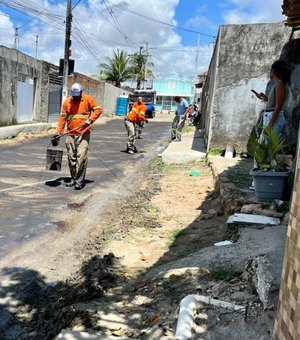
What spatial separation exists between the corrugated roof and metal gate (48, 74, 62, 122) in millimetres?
18463

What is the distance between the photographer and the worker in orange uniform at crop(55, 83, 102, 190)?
7.44 meters

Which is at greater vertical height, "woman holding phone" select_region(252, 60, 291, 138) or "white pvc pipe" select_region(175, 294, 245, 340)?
"woman holding phone" select_region(252, 60, 291, 138)

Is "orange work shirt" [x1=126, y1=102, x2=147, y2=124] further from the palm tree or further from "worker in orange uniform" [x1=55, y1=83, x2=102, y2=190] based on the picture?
the palm tree

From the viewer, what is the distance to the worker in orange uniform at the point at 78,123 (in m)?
7.44

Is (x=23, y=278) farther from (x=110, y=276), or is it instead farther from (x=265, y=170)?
(x=265, y=170)

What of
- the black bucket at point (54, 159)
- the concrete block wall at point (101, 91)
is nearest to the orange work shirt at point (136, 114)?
the black bucket at point (54, 159)

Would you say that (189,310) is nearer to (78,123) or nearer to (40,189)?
A: (40,189)

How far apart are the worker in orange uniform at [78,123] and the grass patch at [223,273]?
14.8 feet

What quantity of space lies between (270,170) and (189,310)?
289cm

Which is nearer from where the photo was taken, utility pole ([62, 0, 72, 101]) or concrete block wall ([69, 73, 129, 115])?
utility pole ([62, 0, 72, 101])

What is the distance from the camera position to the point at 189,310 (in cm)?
270

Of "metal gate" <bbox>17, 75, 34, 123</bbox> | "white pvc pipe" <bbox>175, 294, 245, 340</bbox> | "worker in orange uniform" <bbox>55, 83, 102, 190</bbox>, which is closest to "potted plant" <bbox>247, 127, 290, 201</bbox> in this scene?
"white pvc pipe" <bbox>175, 294, 245, 340</bbox>

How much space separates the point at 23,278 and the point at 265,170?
302 cm

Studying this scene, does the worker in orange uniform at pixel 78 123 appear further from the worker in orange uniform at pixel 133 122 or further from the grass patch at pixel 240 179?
the worker in orange uniform at pixel 133 122
